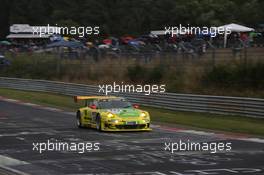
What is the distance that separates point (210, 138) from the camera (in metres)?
19.5

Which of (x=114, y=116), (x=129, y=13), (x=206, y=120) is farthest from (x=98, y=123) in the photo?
(x=129, y=13)

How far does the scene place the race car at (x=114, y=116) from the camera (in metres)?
21.5

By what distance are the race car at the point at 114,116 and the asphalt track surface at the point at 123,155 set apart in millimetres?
370

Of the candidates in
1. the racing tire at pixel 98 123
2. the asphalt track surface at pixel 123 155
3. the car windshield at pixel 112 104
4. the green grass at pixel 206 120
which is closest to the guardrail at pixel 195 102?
the green grass at pixel 206 120

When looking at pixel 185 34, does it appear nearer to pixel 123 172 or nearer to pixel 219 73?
pixel 219 73

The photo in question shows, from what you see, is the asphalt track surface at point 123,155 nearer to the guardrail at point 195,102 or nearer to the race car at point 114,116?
the race car at point 114,116

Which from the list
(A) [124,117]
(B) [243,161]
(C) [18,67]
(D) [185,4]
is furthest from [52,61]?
(B) [243,161]

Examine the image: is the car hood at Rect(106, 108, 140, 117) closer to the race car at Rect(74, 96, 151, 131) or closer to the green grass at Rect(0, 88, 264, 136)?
the race car at Rect(74, 96, 151, 131)

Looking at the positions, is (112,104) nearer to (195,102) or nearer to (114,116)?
(114,116)

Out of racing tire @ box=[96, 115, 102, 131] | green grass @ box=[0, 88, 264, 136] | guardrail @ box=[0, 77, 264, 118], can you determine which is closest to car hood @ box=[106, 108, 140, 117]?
racing tire @ box=[96, 115, 102, 131]

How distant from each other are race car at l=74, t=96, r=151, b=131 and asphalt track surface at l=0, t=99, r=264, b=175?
370 millimetres

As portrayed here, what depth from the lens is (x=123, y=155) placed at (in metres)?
15.4

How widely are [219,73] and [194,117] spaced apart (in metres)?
6.43

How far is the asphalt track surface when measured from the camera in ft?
42.5
